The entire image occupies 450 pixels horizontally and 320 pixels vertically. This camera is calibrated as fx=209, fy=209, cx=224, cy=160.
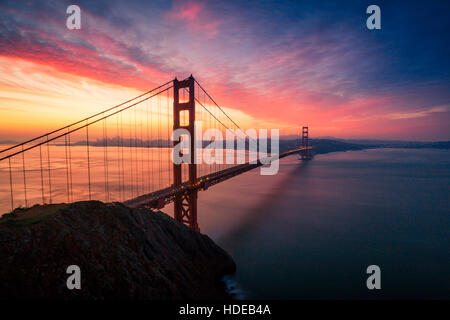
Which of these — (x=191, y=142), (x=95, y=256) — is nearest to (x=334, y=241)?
(x=191, y=142)

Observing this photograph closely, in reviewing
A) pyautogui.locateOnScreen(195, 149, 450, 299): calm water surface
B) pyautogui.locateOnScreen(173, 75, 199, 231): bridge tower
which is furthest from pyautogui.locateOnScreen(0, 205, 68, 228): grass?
pyautogui.locateOnScreen(195, 149, 450, 299): calm water surface

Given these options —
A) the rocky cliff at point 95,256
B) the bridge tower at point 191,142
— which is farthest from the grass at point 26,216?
the bridge tower at point 191,142

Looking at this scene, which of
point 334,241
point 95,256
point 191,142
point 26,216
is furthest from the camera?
point 334,241

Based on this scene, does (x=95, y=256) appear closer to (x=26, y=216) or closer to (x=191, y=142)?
(x=26, y=216)

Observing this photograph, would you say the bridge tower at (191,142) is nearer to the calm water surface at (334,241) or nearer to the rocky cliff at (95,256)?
the calm water surface at (334,241)

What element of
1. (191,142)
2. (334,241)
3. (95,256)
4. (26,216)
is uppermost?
(191,142)

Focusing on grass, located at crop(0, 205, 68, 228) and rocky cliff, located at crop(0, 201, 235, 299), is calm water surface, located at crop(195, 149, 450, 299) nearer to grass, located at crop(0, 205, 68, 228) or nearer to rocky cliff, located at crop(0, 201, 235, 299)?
rocky cliff, located at crop(0, 201, 235, 299)
